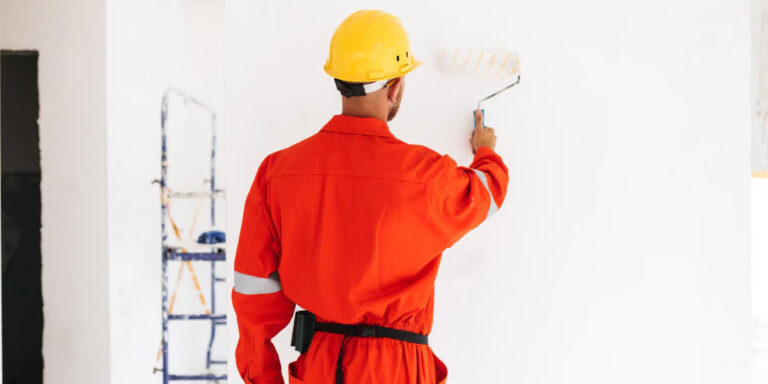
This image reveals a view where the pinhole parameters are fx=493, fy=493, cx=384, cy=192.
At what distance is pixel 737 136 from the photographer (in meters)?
1.95

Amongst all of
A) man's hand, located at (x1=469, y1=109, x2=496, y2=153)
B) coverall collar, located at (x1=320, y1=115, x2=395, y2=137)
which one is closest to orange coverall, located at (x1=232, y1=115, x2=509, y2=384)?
coverall collar, located at (x1=320, y1=115, x2=395, y2=137)

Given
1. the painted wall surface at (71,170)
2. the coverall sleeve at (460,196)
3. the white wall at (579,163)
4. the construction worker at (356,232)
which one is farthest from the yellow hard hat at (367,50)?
the painted wall surface at (71,170)

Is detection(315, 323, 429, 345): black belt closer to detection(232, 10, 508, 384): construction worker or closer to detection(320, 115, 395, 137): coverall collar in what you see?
detection(232, 10, 508, 384): construction worker

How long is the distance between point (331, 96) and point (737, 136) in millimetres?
1605

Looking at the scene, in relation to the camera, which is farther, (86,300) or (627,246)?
(86,300)

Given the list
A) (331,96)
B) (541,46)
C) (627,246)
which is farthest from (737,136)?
(331,96)

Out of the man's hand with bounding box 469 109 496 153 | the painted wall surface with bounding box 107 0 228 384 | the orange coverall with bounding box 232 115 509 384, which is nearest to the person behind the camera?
the orange coverall with bounding box 232 115 509 384

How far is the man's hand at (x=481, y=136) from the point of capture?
1.57 meters

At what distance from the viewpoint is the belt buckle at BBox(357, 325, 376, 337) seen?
1.18 m

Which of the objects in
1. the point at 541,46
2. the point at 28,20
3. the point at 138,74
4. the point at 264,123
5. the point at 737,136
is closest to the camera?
the point at 264,123

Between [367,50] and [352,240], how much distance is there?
44 cm

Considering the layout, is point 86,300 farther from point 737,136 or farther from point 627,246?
point 737,136

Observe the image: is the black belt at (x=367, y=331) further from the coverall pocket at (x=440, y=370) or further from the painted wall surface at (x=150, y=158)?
the painted wall surface at (x=150, y=158)

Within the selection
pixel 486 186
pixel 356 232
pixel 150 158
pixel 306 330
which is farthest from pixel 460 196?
pixel 150 158
